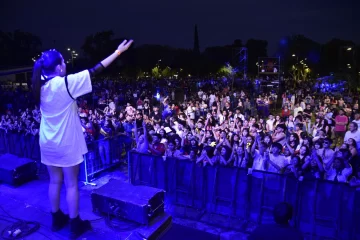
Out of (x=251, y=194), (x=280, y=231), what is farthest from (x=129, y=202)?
(x=251, y=194)

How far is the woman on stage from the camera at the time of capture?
2.55 meters

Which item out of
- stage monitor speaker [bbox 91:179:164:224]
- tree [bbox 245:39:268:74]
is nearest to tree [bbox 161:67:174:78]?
tree [bbox 245:39:268:74]

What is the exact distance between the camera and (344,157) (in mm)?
5160

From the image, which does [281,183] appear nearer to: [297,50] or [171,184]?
[171,184]

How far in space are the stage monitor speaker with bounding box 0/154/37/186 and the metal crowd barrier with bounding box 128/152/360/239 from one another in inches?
73.9

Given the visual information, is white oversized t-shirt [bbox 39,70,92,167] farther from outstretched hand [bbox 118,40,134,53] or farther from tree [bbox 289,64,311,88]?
tree [bbox 289,64,311,88]

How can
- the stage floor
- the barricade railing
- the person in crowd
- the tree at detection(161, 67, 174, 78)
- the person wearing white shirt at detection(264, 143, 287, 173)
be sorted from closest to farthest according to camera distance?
1. the person in crowd
2. the stage floor
3. the person wearing white shirt at detection(264, 143, 287, 173)
4. the barricade railing
5. the tree at detection(161, 67, 174, 78)

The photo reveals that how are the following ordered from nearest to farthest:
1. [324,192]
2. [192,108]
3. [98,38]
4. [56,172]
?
[56,172]
[324,192]
[192,108]
[98,38]

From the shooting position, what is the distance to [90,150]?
690 cm

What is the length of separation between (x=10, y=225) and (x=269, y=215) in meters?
3.80

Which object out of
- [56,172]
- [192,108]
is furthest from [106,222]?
[192,108]

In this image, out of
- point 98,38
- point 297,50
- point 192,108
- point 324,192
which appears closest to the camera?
point 324,192

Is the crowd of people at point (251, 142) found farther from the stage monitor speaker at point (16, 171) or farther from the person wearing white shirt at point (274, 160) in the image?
the stage monitor speaker at point (16, 171)

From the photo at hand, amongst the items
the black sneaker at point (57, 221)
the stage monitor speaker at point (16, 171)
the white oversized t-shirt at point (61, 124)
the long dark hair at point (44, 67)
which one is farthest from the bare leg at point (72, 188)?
the stage monitor speaker at point (16, 171)
